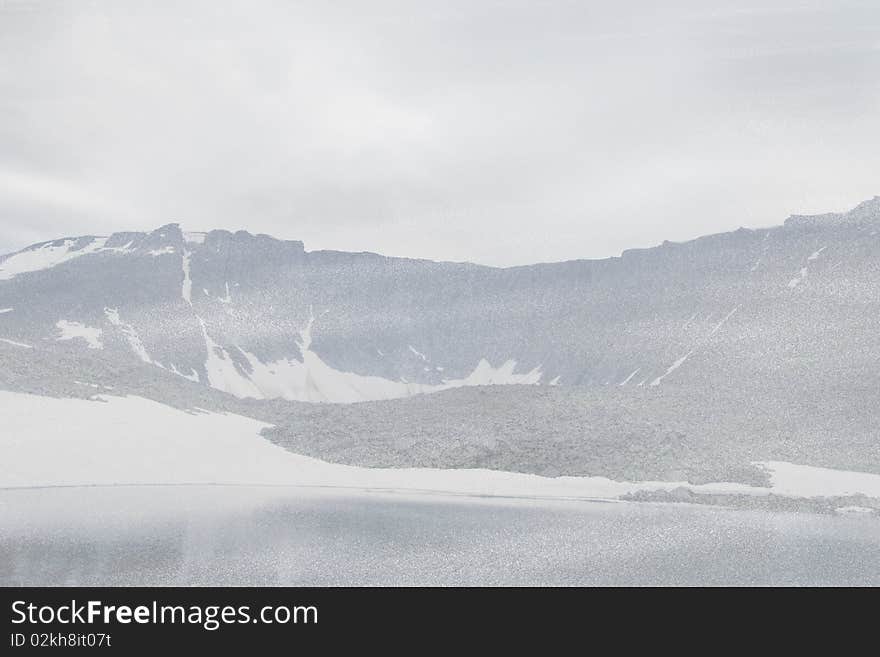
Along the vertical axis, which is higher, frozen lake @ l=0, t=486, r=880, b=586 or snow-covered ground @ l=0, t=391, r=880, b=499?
snow-covered ground @ l=0, t=391, r=880, b=499

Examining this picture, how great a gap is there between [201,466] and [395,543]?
146 ft

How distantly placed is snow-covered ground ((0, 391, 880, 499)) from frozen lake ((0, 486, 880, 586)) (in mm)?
9168

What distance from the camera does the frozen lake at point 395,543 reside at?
102ft

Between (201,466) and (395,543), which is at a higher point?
(201,466)

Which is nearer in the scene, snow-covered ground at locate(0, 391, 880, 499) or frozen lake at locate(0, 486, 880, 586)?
frozen lake at locate(0, 486, 880, 586)

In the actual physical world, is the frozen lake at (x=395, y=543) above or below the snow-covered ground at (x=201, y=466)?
below

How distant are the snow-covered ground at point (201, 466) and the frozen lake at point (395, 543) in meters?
9.17

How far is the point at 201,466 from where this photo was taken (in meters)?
81.1

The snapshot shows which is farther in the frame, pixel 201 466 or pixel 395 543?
pixel 201 466

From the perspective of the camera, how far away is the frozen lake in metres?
31.0

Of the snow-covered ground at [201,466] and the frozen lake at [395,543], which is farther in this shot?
the snow-covered ground at [201,466]

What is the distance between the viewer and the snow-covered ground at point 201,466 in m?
75.1
